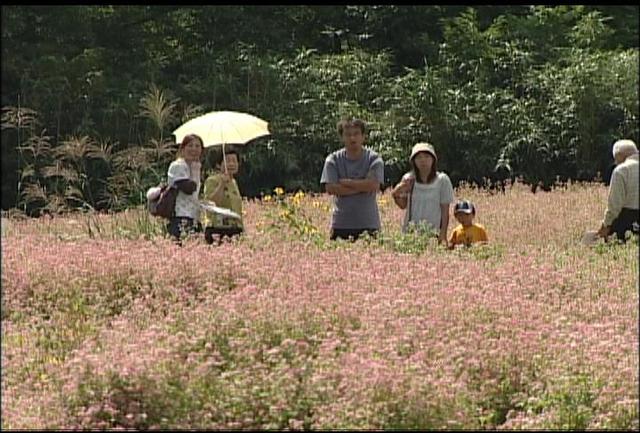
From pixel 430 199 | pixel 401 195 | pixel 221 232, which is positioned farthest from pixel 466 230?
pixel 221 232

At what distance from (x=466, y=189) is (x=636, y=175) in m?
8.11

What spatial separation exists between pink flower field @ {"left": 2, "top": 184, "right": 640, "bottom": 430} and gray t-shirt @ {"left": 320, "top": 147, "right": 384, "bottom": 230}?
0.75 meters

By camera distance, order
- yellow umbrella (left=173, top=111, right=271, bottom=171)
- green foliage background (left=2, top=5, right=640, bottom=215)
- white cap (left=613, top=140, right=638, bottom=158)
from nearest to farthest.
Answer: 1. white cap (left=613, top=140, right=638, bottom=158)
2. yellow umbrella (left=173, top=111, right=271, bottom=171)
3. green foliage background (left=2, top=5, right=640, bottom=215)

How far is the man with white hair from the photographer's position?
779 centimetres

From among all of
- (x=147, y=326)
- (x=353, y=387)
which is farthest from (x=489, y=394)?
(x=147, y=326)

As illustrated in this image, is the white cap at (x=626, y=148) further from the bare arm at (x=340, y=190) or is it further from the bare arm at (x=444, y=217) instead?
the bare arm at (x=340, y=190)

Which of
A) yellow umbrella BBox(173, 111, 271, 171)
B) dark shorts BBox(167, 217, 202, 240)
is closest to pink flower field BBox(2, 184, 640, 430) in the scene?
dark shorts BBox(167, 217, 202, 240)

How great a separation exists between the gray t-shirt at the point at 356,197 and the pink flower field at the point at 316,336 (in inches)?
29.7

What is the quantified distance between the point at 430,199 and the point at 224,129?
7.86 ft

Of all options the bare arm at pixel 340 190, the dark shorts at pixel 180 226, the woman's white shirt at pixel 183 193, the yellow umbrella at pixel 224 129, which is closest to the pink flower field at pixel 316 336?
the bare arm at pixel 340 190

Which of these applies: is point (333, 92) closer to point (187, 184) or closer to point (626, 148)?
point (187, 184)

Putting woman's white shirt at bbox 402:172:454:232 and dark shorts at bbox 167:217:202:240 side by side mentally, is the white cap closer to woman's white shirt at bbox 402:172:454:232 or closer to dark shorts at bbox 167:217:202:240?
woman's white shirt at bbox 402:172:454:232

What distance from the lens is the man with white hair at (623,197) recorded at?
779cm

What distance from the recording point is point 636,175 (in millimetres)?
7797
